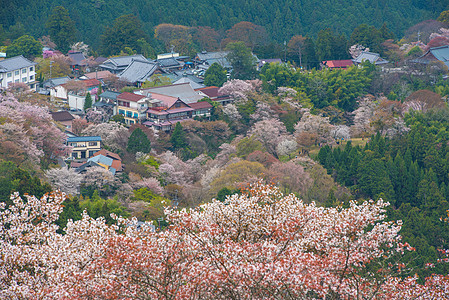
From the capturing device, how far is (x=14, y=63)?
39312mm

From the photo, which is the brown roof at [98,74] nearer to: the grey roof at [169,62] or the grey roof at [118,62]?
the grey roof at [118,62]

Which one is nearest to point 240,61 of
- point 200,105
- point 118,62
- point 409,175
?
point 200,105

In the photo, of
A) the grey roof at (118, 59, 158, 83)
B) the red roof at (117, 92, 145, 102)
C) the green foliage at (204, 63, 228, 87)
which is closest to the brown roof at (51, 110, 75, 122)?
the red roof at (117, 92, 145, 102)

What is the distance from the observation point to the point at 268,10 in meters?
64.4

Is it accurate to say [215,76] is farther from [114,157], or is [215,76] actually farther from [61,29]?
[61,29]

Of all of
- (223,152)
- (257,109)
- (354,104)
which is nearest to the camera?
(223,152)

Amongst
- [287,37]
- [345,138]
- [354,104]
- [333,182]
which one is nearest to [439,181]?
[333,182]

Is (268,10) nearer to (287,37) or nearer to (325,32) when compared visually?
(287,37)

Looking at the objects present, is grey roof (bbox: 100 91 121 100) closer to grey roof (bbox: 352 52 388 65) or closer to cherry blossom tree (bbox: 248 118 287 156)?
cherry blossom tree (bbox: 248 118 287 156)

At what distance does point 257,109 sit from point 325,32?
14.9 meters

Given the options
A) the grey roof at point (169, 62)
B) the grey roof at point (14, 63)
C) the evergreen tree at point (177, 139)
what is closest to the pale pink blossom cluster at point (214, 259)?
the evergreen tree at point (177, 139)

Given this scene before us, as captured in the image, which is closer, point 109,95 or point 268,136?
point 268,136

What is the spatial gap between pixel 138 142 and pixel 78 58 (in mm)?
18643

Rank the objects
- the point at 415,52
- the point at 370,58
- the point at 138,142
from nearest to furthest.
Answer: the point at 138,142 < the point at 370,58 < the point at 415,52
